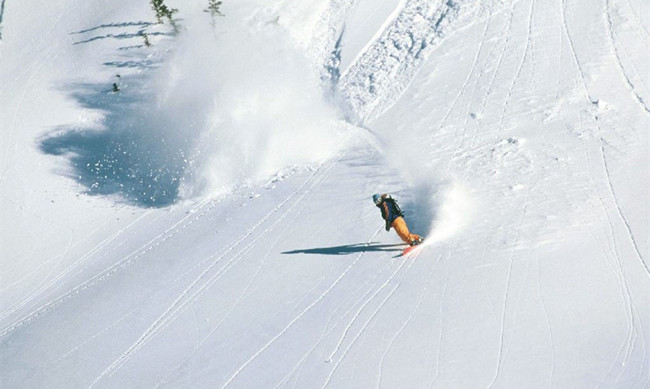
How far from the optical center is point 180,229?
16.6 metres

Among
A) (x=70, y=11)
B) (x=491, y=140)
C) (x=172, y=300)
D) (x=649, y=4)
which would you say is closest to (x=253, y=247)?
(x=172, y=300)

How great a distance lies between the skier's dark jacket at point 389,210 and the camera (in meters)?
12.6

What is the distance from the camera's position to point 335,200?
50.2 feet

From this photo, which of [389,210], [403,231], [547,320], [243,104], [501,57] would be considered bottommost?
[547,320]

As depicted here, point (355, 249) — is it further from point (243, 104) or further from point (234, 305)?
point (243, 104)

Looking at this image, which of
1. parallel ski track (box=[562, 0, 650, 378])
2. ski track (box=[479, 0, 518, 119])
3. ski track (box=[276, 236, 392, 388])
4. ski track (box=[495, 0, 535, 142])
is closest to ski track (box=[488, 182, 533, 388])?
parallel ski track (box=[562, 0, 650, 378])

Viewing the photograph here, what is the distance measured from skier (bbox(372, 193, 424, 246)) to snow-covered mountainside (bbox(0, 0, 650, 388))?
432mm

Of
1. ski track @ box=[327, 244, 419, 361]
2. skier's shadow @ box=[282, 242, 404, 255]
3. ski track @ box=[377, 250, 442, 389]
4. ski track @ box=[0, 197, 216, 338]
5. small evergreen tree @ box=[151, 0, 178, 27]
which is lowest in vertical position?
ski track @ box=[377, 250, 442, 389]

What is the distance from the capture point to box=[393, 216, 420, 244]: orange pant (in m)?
12.6

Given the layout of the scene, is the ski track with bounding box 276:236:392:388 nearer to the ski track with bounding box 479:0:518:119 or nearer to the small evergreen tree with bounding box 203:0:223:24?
the ski track with bounding box 479:0:518:119

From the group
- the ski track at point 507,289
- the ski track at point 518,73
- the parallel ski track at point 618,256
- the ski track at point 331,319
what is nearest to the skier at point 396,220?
the ski track at point 331,319

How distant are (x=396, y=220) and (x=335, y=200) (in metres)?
2.92

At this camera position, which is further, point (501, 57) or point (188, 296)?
point (501, 57)

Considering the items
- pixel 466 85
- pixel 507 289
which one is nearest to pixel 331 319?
pixel 507 289
